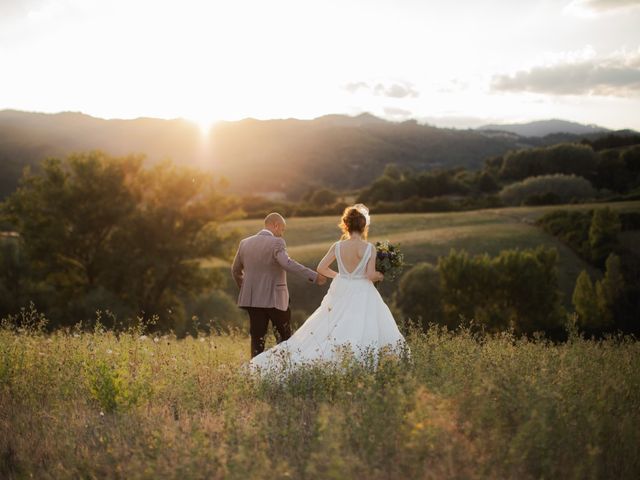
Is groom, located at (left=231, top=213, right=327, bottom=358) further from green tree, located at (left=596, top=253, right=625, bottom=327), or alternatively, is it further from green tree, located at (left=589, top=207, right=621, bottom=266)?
green tree, located at (left=589, top=207, right=621, bottom=266)

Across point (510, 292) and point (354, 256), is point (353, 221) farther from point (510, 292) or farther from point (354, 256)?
point (510, 292)

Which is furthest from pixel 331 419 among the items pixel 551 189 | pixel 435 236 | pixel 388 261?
pixel 551 189

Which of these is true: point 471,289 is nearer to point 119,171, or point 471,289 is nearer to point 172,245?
point 172,245

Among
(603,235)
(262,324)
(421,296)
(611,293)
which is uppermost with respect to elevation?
(262,324)

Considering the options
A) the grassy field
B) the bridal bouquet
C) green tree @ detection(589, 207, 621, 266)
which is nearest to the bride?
the bridal bouquet

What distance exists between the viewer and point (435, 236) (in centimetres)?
6575

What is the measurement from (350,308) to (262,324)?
1.55m

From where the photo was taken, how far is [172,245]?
40812 millimetres

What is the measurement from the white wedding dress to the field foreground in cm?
101

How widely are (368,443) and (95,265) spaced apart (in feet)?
126

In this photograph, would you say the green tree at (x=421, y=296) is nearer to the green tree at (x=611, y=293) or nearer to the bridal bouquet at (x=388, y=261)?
the green tree at (x=611, y=293)

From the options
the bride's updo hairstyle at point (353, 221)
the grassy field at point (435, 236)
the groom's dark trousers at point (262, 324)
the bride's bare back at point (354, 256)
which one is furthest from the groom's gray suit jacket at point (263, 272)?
the grassy field at point (435, 236)

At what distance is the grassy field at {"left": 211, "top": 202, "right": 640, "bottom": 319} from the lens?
56.5 meters

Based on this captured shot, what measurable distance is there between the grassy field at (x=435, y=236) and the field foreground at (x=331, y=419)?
36.9 m
